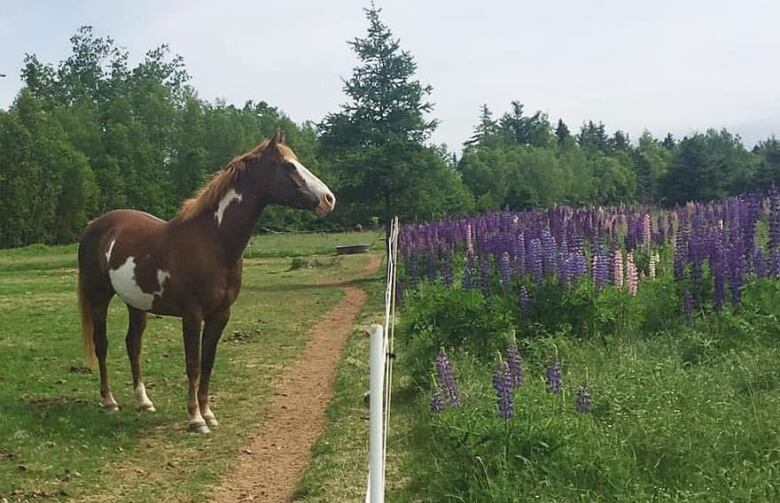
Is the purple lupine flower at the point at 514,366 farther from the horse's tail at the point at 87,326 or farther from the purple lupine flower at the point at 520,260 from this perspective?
the horse's tail at the point at 87,326

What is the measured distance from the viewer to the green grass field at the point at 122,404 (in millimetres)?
5398

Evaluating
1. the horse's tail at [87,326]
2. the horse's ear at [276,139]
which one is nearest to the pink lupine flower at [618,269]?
the horse's ear at [276,139]

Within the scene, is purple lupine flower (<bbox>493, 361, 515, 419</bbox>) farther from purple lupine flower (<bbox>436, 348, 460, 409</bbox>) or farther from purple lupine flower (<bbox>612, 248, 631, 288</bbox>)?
purple lupine flower (<bbox>612, 248, 631, 288</bbox>)

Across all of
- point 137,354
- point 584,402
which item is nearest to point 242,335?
point 137,354

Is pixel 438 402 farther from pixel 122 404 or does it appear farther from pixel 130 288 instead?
pixel 122 404

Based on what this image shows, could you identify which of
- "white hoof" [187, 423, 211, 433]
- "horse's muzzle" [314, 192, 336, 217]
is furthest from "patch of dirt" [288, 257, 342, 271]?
"white hoof" [187, 423, 211, 433]

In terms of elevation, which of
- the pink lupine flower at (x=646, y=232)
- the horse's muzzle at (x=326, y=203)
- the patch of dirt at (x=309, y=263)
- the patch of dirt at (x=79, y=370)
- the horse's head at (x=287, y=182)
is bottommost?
the patch of dirt at (x=79, y=370)

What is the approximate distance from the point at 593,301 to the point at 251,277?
1647 centimetres

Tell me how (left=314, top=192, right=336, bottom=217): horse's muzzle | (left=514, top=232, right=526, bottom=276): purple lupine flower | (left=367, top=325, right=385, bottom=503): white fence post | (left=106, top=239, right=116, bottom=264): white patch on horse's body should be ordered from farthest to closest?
(left=514, top=232, right=526, bottom=276): purple lupine flower → (left=106, top=239, right=116, bottom=264): white patch on horse's body → (left=314, top=192, right=336, bottom=217): horse's muzzle → (left=367, top=325, right=385, bottom=503): white fence post

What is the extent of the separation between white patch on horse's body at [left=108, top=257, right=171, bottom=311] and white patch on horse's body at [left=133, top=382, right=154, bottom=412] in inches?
31.0

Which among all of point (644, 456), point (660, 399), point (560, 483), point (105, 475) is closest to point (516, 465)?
point (560, 483)

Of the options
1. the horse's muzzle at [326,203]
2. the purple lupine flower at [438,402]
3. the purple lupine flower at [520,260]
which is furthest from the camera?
the purple lupine flower at [520,260]

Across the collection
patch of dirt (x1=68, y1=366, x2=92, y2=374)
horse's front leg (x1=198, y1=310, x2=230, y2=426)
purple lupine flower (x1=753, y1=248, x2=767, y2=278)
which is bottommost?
patch of dirt (x1=68, y1=366, x2=92, y2=374)

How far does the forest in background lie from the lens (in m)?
22.0
